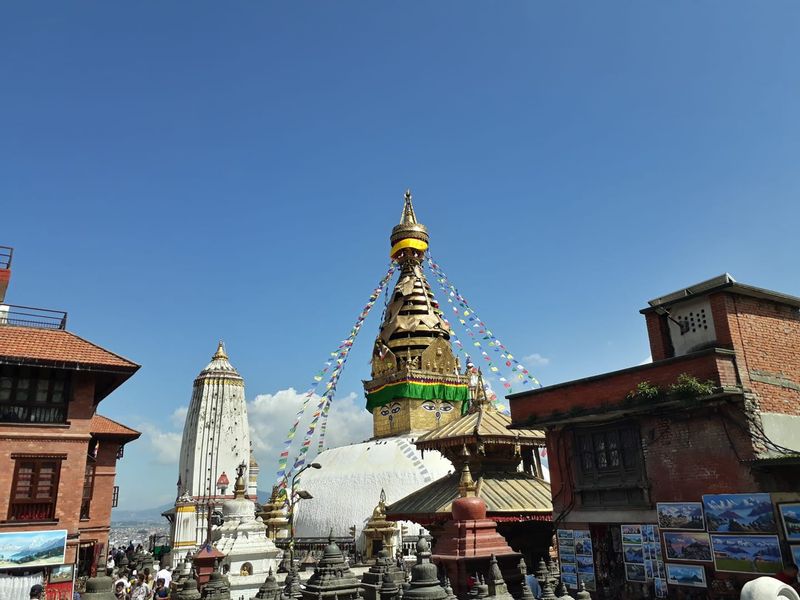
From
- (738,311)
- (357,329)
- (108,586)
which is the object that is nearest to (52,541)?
(108,586)

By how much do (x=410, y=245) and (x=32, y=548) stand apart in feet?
104

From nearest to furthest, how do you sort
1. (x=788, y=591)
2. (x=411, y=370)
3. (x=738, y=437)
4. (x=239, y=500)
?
(x=788, y=591)
(x=738, y=437)
(x=239, y=500)
(x=411, y=370)

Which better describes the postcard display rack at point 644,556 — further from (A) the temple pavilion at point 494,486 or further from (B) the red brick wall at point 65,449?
(B) the red brick wall at point 65,449

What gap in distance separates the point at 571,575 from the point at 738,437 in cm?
478

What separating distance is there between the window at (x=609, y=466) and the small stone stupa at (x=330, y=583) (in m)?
5.23

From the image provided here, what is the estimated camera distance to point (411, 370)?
38625 mm

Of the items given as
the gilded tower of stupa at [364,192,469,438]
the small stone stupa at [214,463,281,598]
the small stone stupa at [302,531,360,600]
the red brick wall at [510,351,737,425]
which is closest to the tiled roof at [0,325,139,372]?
the small stone stupa at [214,463,281,598]

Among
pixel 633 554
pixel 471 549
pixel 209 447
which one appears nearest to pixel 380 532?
pixel 471 549

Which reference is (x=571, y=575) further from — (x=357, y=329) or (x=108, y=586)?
(x=357, y=329)

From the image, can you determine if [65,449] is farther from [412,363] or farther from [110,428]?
[412,363]

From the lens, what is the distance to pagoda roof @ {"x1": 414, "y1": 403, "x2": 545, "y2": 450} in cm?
1712

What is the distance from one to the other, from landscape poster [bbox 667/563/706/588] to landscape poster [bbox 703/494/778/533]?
791 mm

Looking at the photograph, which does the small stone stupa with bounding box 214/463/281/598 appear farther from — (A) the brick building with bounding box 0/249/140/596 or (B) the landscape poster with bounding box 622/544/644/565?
(B) the landscape poster with bounding box 622/544/644/565

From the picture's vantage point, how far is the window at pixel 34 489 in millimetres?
15719
